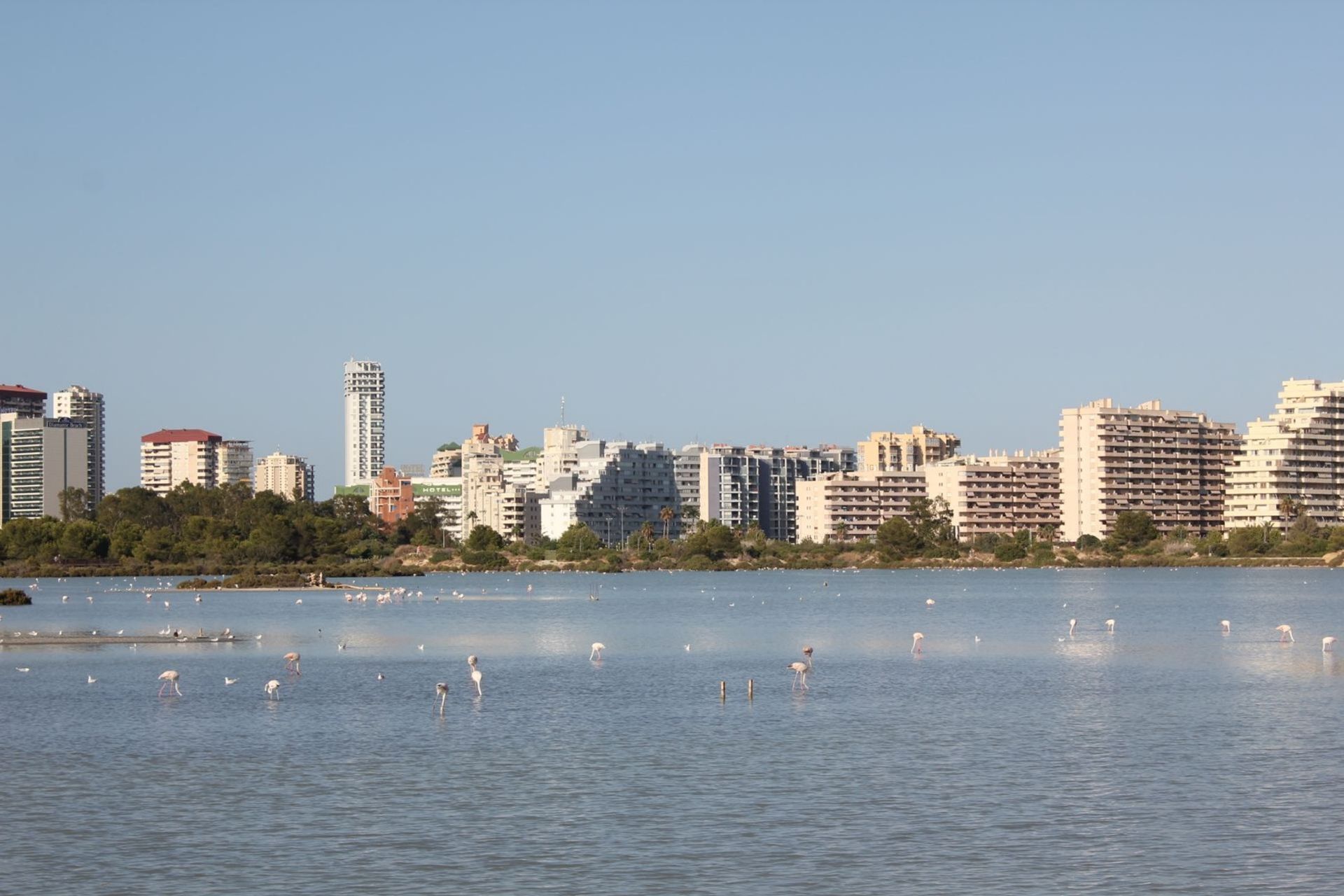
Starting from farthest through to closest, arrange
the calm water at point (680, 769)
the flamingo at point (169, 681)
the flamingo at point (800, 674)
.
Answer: the flamingo at point (800, 674), the flamingo at point (169, 681), the calm water at point (680, 769)

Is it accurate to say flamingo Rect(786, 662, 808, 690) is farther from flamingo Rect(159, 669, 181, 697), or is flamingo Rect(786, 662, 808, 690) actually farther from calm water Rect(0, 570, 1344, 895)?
flamingo Rect(159, 669, 181, 697)

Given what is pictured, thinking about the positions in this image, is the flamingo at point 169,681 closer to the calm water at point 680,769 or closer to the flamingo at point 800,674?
the calm water at point 680,769

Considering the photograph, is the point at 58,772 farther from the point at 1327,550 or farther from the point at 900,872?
the point at 1327,550

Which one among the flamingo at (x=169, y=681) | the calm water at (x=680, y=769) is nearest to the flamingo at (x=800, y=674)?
the calm water at (x=680, y=769)

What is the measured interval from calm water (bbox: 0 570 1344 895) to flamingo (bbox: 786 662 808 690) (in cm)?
40

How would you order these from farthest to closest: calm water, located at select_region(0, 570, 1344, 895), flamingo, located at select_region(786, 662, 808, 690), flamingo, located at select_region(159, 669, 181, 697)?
flamingo, located at select_region(786, 662, 808, 690), flamingo, located at select_region(159, 669, 181, 697), calm water, located at select_region(0, 570, 1344, 895)

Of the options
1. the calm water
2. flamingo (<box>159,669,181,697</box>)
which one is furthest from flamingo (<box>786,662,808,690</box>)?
flamingo (<box>159,669,181,697</box>)

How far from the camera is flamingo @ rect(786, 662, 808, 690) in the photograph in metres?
47.2

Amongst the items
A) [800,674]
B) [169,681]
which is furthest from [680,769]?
[169,681]

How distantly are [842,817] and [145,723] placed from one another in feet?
66.4

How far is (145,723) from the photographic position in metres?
40.6

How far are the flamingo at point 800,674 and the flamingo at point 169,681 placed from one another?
54.5 ft

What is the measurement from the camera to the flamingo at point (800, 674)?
4725 cm

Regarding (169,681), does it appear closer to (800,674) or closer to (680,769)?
(800,674)
